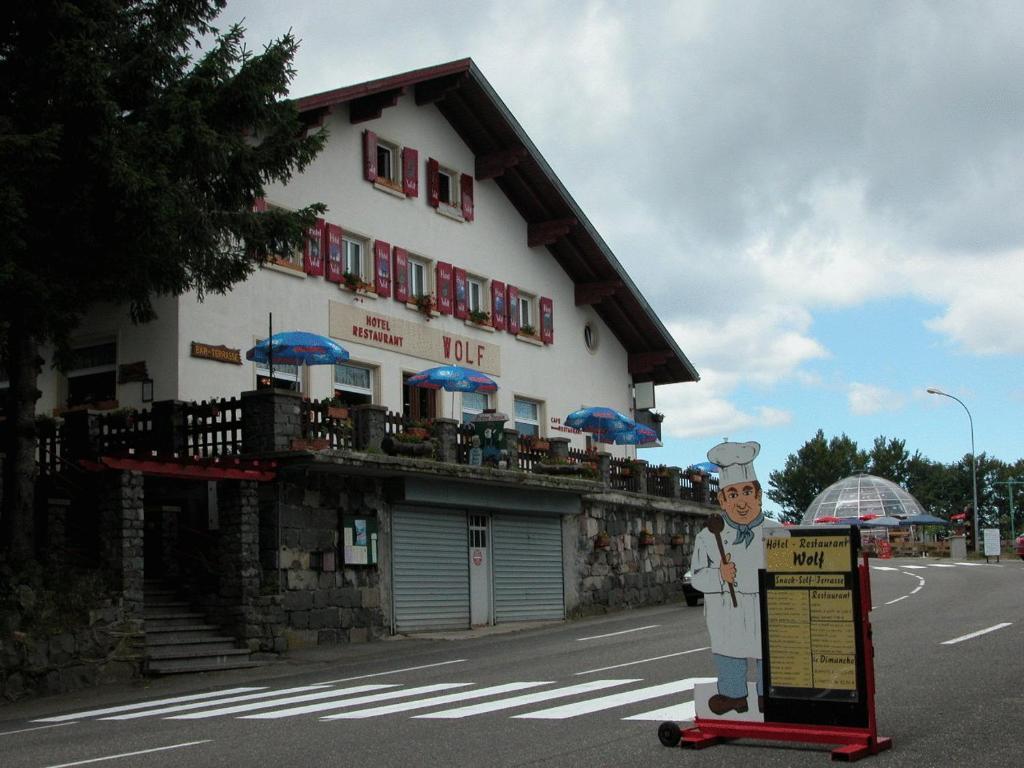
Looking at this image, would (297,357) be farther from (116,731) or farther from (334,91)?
(116,731)

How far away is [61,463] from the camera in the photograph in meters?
21.6

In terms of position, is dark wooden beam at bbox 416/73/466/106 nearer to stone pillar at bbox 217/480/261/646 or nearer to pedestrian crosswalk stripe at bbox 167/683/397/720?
stone pillar at bbox 217/480/261/646

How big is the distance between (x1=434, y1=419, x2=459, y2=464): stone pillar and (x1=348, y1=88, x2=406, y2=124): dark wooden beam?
7.39m

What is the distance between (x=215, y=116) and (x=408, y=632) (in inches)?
423

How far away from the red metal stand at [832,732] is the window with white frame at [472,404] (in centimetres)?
2185

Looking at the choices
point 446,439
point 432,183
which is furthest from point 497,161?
point 446,439

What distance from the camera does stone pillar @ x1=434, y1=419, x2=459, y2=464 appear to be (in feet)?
84.9

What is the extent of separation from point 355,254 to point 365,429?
21.6 ft

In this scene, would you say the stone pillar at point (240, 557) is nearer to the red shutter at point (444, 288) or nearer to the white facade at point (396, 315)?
the white facade at point (396, 315)

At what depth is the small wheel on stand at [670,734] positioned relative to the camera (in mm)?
9727

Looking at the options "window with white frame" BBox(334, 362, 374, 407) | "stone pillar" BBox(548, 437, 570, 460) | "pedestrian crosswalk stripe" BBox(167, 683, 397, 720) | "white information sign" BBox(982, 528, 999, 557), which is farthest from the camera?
"white information sign" BBox(982, 528, 999, 557)

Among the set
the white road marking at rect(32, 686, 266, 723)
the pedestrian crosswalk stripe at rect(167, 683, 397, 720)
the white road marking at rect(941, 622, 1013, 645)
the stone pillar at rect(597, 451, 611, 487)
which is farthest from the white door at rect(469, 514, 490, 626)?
the pedestrian crosswalk stripe at rect(167, 683, 397, 720)

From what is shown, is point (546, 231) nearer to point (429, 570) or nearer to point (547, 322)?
point (547, 322)

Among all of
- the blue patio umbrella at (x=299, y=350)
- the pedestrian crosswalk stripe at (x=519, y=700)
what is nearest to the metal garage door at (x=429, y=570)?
the blue patio umbrella at (x=299, y=350)
